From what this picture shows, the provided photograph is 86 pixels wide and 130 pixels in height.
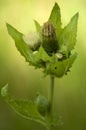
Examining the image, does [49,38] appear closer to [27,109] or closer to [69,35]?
[69,35]

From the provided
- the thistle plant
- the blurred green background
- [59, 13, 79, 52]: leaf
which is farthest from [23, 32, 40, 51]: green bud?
the blurred green background

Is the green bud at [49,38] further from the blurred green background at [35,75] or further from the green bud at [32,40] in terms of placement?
the blurred green background at [35,75]

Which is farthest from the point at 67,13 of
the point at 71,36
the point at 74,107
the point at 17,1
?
the point at 71,36

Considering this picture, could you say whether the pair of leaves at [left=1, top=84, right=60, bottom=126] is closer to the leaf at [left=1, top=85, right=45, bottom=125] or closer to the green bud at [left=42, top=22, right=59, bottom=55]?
the leaf at [left=1, top=85, right=45, bottom=125]

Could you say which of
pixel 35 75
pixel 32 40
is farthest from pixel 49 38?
pixel 35 75

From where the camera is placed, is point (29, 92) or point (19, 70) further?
point (19, 70)

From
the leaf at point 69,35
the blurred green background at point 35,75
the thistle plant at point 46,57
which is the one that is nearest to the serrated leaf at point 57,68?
the thistle plant at point 46,57

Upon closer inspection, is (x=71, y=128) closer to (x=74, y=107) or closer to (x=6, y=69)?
(x=74, y=107)
